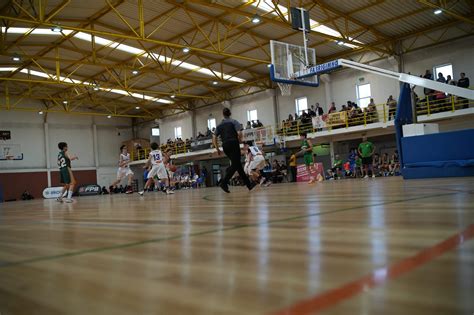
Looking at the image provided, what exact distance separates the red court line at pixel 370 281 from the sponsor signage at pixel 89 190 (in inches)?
1413

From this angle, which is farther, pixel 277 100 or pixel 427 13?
pixel 277 100

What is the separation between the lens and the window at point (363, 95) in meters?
24.6

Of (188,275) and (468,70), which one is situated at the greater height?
(468,70)

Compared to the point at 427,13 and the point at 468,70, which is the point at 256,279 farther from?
the point at 468,70

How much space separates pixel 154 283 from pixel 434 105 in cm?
2101

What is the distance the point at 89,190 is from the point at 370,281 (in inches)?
1435

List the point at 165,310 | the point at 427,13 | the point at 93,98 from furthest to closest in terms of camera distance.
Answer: the point at 93,98, the point at 427,13, the point at 165,310

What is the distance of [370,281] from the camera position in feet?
3.73

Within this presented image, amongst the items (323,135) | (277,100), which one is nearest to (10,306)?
(323,135)

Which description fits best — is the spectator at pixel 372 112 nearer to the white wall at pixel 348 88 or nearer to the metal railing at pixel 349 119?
the metal railing at pixel 349 119

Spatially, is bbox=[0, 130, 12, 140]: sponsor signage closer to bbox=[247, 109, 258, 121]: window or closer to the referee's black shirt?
bbox=[247, 109, 258, 121]: window

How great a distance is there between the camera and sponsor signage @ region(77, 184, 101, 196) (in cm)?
3466

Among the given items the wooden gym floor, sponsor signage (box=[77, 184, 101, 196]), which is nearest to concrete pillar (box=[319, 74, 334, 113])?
sponsor signage (box=[77, 184, 101, 196])

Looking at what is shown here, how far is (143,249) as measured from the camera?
2088 mm
